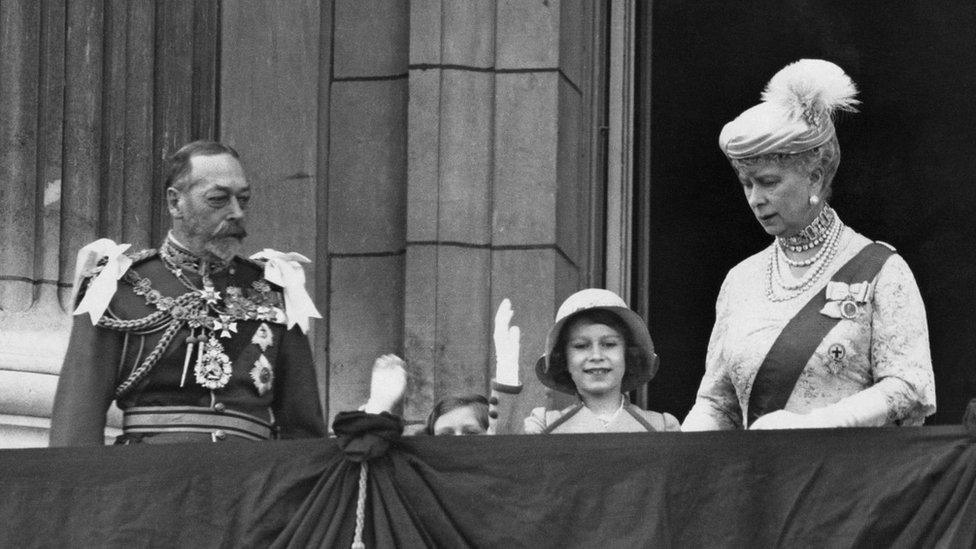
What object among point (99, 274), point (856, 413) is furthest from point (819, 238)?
point (99, 274)

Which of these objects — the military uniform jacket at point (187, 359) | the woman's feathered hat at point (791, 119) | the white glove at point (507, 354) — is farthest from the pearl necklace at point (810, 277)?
the military uniform jacket at point (187, 359)

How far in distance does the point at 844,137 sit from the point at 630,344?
11.7ft

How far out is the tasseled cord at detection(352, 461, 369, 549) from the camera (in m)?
7.66

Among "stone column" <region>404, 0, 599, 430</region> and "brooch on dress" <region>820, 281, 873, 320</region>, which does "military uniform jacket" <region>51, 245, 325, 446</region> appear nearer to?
"brooch on dress" <region>820, 281, 873, 320</region>

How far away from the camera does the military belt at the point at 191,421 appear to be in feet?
28.0

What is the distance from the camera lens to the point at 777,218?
26.1 ft

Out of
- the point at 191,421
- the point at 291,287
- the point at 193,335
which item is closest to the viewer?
the point at 191,421

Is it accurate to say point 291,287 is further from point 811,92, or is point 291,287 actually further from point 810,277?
point 811,92

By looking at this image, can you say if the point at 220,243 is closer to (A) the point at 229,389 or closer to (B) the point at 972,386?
(A) the point at 229,389

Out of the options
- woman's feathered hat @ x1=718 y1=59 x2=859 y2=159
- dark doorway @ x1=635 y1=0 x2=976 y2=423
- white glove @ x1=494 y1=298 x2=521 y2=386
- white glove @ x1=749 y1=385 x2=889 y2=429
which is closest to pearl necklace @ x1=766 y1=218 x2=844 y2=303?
woman's feathered hat @ x1=718 y1=59 x2=859 y2=159

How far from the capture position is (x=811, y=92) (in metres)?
7.93

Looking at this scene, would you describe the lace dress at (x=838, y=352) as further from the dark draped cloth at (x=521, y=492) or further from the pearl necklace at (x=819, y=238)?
the dark draped cloth at (x=521, y=492)

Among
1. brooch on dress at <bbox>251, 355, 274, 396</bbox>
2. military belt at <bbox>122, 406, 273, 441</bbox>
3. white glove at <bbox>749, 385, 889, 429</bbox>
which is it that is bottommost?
military belt at <bbox>122, 406, 273, 441</bbox>

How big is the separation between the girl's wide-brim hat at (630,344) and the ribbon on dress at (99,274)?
122cm
